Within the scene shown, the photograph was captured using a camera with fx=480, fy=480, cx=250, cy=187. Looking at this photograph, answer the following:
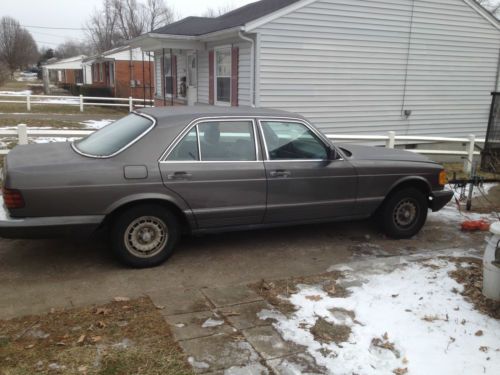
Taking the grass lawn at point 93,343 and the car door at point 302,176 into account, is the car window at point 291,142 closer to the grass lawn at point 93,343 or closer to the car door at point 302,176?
the car door at point 302,176

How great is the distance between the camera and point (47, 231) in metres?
4.22

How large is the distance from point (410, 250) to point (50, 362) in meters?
4.06

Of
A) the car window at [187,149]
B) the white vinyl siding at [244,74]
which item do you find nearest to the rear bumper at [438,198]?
the car window at [187,149]

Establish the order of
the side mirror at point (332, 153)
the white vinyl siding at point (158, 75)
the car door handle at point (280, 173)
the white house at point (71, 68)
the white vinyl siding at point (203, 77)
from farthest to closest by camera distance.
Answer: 1. the white house at point (71, 68)
2. the white vinyl siding at point (158, 75)
3. the white vinyl siding at point (203, 77)
4. the side mirror at point (332, 153)
5. the car door handle at point (280, 173)

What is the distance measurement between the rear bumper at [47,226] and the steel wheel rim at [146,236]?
34 cm

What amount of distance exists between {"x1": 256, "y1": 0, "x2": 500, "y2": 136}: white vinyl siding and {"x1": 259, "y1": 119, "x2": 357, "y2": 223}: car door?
5.98 m

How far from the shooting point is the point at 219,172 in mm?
4832

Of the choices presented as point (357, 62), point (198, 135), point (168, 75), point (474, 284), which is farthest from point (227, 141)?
point (168, 75)

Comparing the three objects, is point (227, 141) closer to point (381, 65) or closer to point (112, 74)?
point (381, 65)

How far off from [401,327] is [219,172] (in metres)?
2.22

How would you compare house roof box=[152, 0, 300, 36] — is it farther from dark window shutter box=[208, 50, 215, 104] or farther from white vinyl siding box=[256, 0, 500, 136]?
white vinyl siding box=[256, 0, 500, 136]

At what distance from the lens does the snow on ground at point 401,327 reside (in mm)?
3322

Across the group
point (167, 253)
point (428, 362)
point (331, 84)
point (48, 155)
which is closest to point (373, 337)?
point (428, 362)

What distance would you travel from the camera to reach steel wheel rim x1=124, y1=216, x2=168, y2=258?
4598 millimetres
